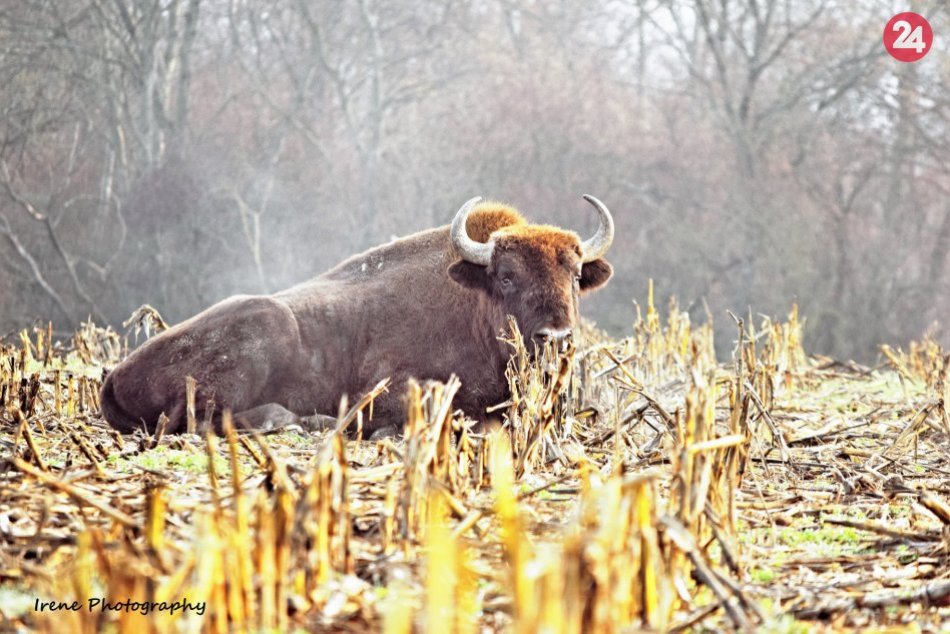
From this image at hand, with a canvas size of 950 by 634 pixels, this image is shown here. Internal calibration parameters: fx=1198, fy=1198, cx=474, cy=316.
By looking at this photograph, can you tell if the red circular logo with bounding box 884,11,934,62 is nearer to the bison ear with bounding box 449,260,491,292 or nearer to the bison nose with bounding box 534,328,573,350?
the bison ear with bounding box 449,260,491,292

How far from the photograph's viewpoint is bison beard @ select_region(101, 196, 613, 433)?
8.63 metres

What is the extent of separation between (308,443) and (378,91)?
26846 millimetres

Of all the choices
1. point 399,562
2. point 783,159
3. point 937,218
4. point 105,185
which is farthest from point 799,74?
point 399,562

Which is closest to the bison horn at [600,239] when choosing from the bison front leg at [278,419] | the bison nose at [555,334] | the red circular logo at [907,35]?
the bison nose at [555,334]

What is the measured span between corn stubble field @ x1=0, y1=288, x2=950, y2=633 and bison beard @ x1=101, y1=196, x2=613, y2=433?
203 centimetres

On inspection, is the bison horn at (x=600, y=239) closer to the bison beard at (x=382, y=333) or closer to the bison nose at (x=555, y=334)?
the bison beard at (x=382, y=333)

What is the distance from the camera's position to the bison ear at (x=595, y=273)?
9.48 metres

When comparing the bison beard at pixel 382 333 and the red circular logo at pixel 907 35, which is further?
the red circular logo at pixel 907 35

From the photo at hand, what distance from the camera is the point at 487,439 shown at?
5.43m

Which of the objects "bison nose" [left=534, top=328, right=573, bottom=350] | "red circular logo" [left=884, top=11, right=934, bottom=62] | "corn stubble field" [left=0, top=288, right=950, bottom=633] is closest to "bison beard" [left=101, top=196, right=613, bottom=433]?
"bison nose" [left=534, top=328, right=573, bottom=350]

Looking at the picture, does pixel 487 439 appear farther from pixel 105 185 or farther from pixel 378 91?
pixel 378 91

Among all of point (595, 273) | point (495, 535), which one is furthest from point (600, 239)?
point (495, 535)

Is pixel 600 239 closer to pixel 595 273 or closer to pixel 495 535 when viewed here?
pixel 595 273

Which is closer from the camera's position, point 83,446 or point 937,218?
point 83,446
